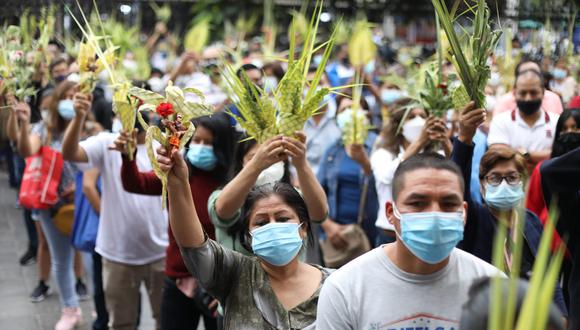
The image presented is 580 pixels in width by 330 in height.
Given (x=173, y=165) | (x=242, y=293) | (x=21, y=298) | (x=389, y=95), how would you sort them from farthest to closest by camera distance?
(x=389, y=95) < (x=21, y=298) < (x=242, y=293) < (x=173, y=165)

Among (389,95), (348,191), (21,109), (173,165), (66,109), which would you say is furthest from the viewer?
(389,95)

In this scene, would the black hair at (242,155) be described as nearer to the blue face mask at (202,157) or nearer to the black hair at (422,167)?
the blue face mask at (202,157)

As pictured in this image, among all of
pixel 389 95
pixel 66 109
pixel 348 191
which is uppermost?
pixel 66 109

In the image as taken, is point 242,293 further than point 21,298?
No

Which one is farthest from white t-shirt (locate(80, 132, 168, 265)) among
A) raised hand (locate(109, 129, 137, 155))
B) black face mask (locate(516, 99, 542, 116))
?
black face mask (locate(516, 99, 542, 116))

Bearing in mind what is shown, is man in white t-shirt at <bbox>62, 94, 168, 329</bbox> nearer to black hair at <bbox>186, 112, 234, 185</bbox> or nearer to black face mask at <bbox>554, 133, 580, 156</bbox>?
black hair at <bbox>186, 112, 234, 185</bbox>

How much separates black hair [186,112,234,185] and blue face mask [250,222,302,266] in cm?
160

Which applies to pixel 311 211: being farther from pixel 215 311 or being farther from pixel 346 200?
pixel 346 200

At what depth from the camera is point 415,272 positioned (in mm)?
2908

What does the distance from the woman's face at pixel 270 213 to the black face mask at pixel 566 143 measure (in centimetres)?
245

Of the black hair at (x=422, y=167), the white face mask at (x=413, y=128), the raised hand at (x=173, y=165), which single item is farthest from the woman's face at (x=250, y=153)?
the black hair at (x=422, y=167)

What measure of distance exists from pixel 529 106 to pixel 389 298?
430 cm

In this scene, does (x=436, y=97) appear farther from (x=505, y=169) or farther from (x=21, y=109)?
(x=21, y=109)

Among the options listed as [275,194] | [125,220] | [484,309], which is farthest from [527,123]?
[484,309]
